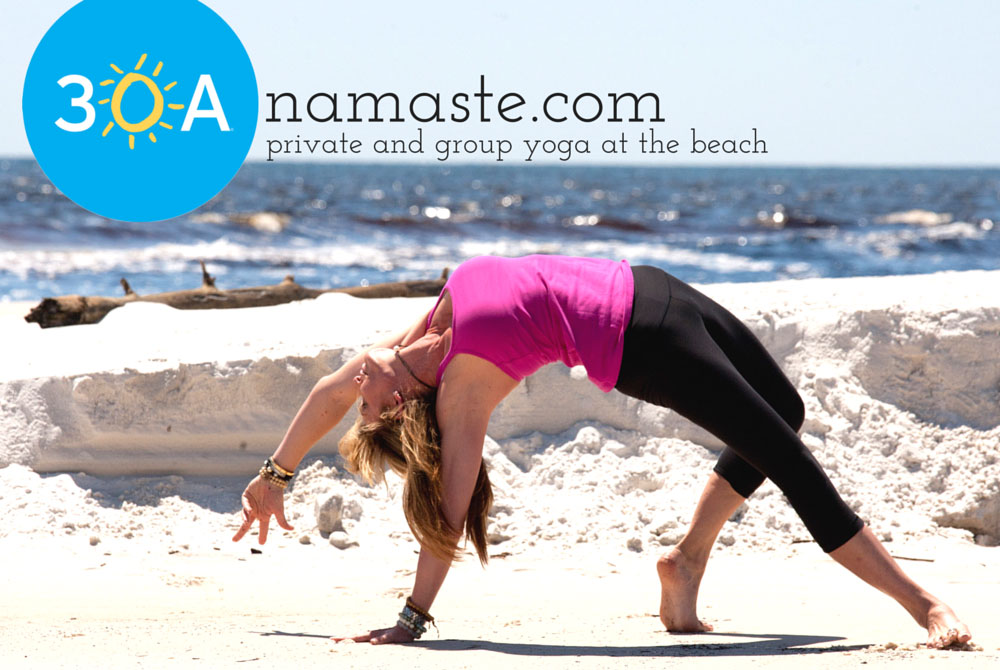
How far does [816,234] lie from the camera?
2455 cm

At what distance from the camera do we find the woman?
109 inches

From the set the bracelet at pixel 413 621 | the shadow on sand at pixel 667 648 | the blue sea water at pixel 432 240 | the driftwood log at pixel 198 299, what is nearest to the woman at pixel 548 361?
the bracelet at pixel 413 621

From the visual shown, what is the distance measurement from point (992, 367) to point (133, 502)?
13.3 ft

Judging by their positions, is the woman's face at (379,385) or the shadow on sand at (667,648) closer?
the shadow on sand at (667,648)

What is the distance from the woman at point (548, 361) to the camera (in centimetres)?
276

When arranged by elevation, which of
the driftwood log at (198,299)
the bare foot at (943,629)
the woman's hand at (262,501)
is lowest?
the bare foot at (943,629)

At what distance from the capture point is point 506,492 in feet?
15.1

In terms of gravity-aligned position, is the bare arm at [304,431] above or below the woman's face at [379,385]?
below

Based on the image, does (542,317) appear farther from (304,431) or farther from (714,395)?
(304,431)

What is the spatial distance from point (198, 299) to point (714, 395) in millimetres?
5703

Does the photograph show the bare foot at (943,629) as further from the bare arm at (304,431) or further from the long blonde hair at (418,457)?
the bare arm at (304,431)

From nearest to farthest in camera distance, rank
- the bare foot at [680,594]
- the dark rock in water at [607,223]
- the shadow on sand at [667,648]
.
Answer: the shadow on sand at [667,648]
the bare foot at [680,594]
the dark rock in water at [607,223]

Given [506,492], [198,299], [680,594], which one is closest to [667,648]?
[680,594]

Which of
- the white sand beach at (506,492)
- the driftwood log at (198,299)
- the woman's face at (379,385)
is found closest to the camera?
the woman's face at (379,385)
